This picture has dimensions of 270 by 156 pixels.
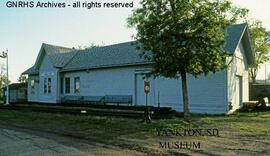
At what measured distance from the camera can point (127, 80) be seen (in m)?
27.4

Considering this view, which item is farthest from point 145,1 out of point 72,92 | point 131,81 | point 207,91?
point 72,92

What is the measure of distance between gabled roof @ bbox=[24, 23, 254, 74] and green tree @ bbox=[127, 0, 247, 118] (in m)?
5.80

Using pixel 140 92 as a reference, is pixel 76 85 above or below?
above

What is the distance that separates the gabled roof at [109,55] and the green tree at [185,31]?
580 cm

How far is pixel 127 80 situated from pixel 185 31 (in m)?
12.1

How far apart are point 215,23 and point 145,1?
10.5 feet

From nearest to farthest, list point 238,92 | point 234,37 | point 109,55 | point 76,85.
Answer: point 234,37, point 238,92, point 109,55, point 76,85

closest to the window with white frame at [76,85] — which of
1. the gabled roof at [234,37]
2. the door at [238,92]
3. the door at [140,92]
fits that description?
the door at [140,92]

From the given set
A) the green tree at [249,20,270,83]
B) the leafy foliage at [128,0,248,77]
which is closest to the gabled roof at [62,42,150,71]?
the leafy foliage at [128,0,248,77]

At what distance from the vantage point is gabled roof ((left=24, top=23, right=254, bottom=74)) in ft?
76.6

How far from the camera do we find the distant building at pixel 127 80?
22266mm

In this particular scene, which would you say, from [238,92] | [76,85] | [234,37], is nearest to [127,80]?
[76,85]

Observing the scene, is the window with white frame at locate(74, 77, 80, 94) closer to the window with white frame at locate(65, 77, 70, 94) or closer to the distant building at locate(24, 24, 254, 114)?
the distant building at locate(24, 24, 254, 114)

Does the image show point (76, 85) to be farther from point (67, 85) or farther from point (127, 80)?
point (127, 80)
